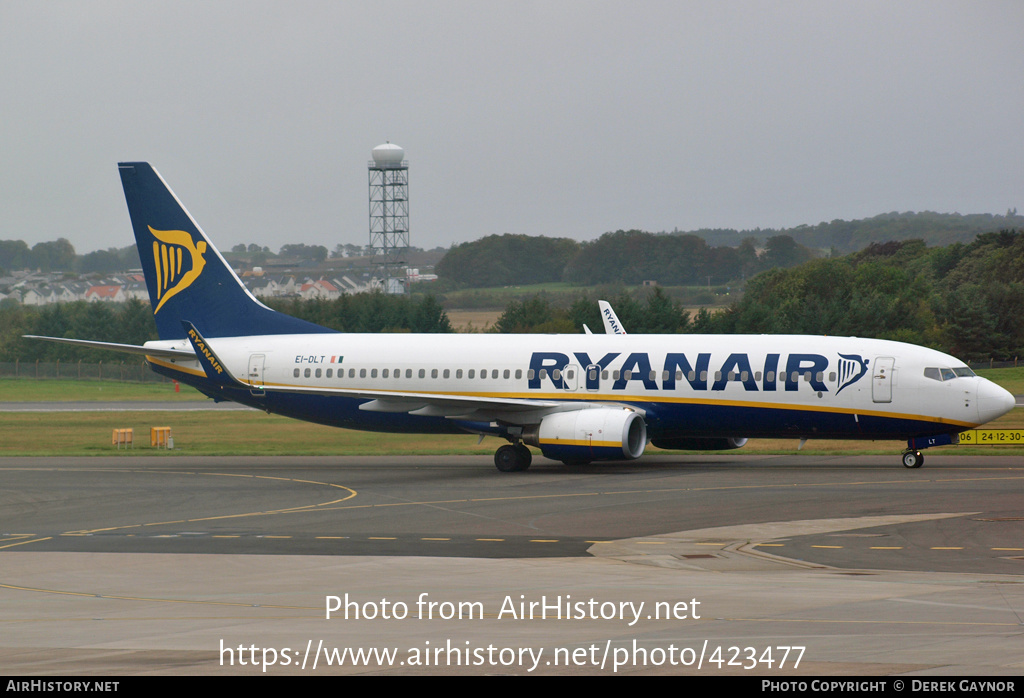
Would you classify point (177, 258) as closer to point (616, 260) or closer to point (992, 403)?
point (992, 403)

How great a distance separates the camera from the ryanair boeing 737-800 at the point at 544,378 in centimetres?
3494

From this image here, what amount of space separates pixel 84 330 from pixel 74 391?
2310cm

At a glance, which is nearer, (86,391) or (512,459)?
(512,459)

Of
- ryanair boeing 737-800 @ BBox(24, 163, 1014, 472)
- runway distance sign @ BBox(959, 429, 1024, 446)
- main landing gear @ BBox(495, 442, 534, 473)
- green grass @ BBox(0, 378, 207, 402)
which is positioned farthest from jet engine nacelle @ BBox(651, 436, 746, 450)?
green grass @ BBox(0, 378, 207, 402)

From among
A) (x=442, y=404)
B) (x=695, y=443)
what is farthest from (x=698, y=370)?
(x=442, y=404)

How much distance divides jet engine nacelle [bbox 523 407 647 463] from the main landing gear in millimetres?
866

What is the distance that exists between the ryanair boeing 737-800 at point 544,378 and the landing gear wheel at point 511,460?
4cm

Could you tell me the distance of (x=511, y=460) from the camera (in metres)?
37.4

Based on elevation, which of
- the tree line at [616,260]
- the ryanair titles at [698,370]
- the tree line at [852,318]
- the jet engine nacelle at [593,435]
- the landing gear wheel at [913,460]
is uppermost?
the tree line at [616,260]

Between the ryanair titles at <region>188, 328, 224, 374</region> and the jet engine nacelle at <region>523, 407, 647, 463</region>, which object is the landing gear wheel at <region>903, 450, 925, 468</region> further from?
the ryanair titles at <region>188, 328, 224, 374</region>

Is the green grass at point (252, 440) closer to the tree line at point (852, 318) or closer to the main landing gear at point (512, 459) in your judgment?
the main landing gear at point (512, 459)

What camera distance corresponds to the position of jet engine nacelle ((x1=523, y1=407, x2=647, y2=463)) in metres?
35.4

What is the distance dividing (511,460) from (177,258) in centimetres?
1547

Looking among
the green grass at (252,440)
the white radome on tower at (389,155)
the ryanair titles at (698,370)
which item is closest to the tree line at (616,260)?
the white radome on tower at (389,155)
